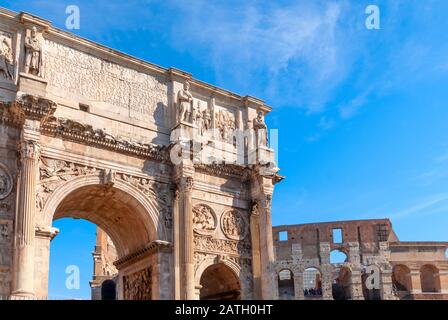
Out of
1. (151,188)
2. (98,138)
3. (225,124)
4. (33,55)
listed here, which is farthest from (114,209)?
(33,55)

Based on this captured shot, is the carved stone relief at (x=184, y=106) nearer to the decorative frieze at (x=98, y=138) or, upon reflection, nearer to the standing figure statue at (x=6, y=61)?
the decorative frieze at (x=98, y=138)

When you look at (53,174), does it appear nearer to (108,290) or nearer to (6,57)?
(6,57)

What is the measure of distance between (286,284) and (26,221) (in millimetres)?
31578

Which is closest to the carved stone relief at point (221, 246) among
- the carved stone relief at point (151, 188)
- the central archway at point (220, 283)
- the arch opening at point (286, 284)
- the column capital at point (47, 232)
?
the central archway at point (220, 283)

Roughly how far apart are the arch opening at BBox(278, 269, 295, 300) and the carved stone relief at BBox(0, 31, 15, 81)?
3070cm

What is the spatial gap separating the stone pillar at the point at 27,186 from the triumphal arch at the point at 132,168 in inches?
0.9

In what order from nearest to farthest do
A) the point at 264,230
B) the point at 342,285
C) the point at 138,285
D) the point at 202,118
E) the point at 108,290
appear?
1. the point at 138,285
2. the point at 264,230
3. the point at 202,118
4. the point at 108,290
5. the point at 342,285

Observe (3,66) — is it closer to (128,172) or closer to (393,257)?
(128,172)

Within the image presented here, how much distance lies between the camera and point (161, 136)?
1703 centimetres

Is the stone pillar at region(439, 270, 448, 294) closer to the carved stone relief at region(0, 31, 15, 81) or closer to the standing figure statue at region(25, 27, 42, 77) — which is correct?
the standing figure statue at region(25, 27, 42, 77)

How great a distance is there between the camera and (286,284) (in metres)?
42.9

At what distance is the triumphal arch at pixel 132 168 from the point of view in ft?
46.3
